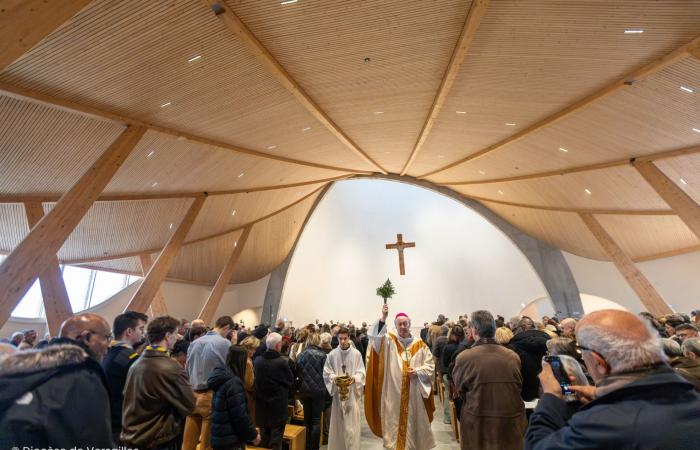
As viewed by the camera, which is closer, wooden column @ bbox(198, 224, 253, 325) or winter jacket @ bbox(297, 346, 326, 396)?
winter jacket @ bbox(297, 346, 326, 396)

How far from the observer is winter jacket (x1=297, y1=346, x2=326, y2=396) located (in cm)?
524

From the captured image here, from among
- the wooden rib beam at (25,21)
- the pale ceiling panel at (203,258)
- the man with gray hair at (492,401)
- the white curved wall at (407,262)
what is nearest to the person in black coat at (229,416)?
the man with gray hair at (492,401)

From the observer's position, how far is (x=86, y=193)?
238 inches

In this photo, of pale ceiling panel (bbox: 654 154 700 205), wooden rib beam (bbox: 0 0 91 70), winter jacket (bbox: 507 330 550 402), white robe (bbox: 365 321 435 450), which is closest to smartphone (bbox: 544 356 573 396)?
winter jacket (bbox: 507 330 550 402)

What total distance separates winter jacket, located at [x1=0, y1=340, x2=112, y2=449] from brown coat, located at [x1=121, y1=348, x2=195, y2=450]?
0.81m

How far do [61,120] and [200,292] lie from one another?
14970 millimetres

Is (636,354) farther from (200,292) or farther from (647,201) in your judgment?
(200,292)

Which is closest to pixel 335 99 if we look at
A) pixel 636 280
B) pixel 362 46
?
pixel 362 46

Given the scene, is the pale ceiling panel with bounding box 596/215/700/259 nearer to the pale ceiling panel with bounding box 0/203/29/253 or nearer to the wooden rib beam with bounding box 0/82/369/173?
the wooden rib beam with bounding box 0/82/369/173

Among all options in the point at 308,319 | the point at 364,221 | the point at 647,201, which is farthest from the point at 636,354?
the point at 364,221

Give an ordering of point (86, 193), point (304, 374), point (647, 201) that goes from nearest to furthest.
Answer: point (304, 374) < point (86, 193) < point (647, 201)

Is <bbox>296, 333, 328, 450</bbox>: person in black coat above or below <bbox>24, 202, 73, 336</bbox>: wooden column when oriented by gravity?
below

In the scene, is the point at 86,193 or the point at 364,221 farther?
the point at 364,221

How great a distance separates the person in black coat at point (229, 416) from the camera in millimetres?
3385
